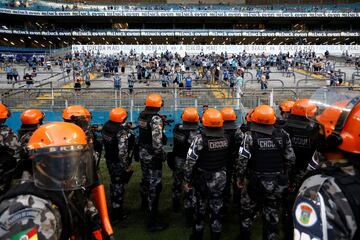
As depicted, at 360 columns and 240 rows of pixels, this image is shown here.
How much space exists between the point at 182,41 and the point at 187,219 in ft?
168

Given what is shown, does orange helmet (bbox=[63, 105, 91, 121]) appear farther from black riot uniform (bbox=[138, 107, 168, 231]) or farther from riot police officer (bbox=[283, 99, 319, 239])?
riot police officer (bbox=[283, 99, 319, 239])

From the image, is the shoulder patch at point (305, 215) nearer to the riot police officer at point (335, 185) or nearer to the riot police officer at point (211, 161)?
the riot police officer at point (335, 185)

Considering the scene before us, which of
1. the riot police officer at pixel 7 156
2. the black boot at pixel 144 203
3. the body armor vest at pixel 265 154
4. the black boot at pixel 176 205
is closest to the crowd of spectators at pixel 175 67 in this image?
the black boot at pixel 144 203

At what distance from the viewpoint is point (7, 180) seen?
4.11 meters

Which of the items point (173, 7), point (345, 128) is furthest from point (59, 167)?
point (173, 7)

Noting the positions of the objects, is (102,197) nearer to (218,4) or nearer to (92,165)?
(92,165)

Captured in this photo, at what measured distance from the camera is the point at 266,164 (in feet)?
14.5

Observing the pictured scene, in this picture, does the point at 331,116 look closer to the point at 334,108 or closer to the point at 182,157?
the point at 334,108

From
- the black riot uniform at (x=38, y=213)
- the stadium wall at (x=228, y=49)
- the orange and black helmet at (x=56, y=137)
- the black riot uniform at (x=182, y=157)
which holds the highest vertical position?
the stadium wall at (x=228, y=49)

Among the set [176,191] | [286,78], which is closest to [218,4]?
[286,78]

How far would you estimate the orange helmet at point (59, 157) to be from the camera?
2.02 metres

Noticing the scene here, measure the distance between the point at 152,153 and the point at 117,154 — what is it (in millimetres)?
569

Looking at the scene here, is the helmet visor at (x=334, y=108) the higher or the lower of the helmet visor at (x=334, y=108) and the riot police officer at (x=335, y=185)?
the higher

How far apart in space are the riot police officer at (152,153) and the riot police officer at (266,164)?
147cm
